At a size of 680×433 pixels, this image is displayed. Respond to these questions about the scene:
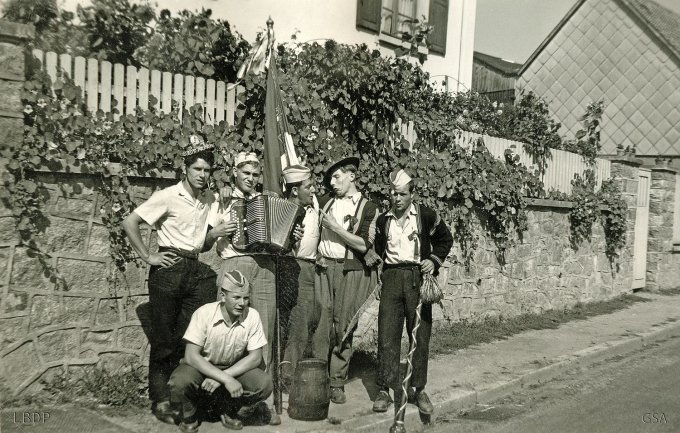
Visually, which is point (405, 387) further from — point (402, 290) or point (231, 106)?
point (231, 106)

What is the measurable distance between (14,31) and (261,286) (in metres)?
2.76

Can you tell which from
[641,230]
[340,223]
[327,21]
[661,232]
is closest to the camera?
[340,223]

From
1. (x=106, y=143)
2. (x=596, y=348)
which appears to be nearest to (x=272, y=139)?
(x=106, y=143)

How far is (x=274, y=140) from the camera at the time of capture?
632 cm

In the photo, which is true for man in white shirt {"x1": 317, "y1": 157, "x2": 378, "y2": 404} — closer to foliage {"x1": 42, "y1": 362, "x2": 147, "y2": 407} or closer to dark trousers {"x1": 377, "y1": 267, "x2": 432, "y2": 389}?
dark trousers {"x1": 377, "y1": 267, "x2": 432, "y2": 389}

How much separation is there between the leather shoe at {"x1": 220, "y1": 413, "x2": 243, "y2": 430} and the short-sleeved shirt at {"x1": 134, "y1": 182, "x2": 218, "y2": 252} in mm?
1326

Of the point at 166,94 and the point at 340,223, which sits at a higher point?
the point at 166,94

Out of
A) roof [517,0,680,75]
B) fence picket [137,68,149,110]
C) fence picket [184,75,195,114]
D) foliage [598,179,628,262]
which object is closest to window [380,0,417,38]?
foliage [598,179,628,262]

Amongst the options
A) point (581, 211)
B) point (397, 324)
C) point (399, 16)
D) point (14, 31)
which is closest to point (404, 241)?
point (397, 324)

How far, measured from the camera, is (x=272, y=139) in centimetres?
632

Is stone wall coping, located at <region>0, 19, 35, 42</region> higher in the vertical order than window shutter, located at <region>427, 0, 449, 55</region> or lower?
lower

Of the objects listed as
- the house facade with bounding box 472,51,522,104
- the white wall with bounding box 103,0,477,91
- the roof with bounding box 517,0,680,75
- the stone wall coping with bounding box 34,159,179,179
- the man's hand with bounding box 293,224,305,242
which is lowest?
the man's hand with bounding box 293,224,305,242

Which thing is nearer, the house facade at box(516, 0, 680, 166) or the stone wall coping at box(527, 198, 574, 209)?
the stone wall coping at box(527, 198, 574, 209)

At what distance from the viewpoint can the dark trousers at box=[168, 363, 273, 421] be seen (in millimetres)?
4910
